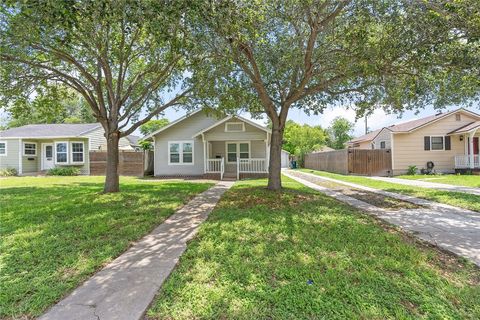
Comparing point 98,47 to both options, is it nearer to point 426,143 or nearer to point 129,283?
point 129,283

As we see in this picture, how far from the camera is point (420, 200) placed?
882 centimetres

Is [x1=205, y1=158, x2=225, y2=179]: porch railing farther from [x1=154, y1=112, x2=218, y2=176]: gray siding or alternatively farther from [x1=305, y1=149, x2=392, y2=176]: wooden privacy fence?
[x1=305, y1=149, x2=392, y2=176]: wooden privacy fence

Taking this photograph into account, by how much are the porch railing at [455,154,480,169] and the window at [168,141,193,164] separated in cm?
1893

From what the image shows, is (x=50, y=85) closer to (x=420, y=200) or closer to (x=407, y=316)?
(x=407, y=316)

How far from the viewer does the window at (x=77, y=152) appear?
69.9 feet

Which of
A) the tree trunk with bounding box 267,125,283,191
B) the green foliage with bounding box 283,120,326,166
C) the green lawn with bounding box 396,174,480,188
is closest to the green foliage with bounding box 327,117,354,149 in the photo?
the green foliage with bounding box 283,120,326,166

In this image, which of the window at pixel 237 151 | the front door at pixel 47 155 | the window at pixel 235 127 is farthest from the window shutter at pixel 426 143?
the front door at pixel 47 155

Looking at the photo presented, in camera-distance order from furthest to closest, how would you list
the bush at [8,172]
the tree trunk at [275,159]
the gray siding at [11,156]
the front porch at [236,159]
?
the gray siding at [11,156]
the bush at [8,172]
the front porch at [236,159]
the tree trunk at [275,159]

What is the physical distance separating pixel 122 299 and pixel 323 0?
7.56 meters

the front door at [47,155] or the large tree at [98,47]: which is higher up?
the large tree at [98,47]

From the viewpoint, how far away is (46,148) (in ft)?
73.0

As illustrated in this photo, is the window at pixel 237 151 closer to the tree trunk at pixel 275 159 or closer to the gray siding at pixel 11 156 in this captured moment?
the tree trunk at pixel 275 159

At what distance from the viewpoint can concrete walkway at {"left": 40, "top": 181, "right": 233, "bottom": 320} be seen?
8.73 feet


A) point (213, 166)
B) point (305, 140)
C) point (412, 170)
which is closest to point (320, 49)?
point (213, 166)
